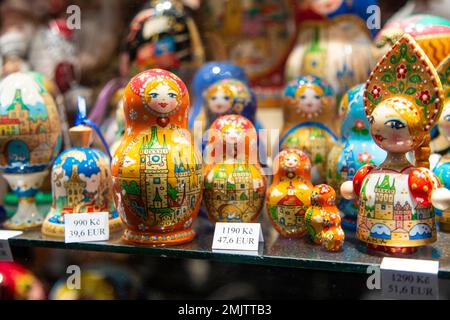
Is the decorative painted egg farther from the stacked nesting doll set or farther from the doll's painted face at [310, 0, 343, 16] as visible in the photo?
the doll's painted face at [310, 0, 343, 16]

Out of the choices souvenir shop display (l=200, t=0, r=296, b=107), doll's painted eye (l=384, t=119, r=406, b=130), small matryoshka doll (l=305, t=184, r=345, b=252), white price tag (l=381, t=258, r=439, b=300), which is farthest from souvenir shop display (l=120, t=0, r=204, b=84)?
white price tag (l=381, t=258, r=439, b=300)

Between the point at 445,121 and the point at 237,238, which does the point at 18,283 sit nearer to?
the point at 237,238

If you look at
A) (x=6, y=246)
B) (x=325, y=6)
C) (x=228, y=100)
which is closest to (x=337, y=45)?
(x=325, y=6)

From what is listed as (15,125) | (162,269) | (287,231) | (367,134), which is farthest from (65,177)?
(367,134)

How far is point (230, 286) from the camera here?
1.53 metres

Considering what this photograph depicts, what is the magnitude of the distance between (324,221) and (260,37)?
1021 millimetres

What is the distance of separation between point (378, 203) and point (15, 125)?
0.89 m

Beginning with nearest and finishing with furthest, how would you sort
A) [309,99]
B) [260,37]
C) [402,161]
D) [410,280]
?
[410,280]
[402,161]
[309,99]
[260,37]

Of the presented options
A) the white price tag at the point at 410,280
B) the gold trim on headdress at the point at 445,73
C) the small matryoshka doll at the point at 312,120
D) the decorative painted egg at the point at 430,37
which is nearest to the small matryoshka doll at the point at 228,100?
the small matryoshka doll at the point at 312,120

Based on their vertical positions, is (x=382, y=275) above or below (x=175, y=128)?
below

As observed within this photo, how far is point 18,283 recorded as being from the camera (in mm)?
1559

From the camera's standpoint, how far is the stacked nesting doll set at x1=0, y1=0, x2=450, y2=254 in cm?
112

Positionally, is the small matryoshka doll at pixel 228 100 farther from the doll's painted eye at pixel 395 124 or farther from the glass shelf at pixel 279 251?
the doll's painted eye at pixel 395 124
